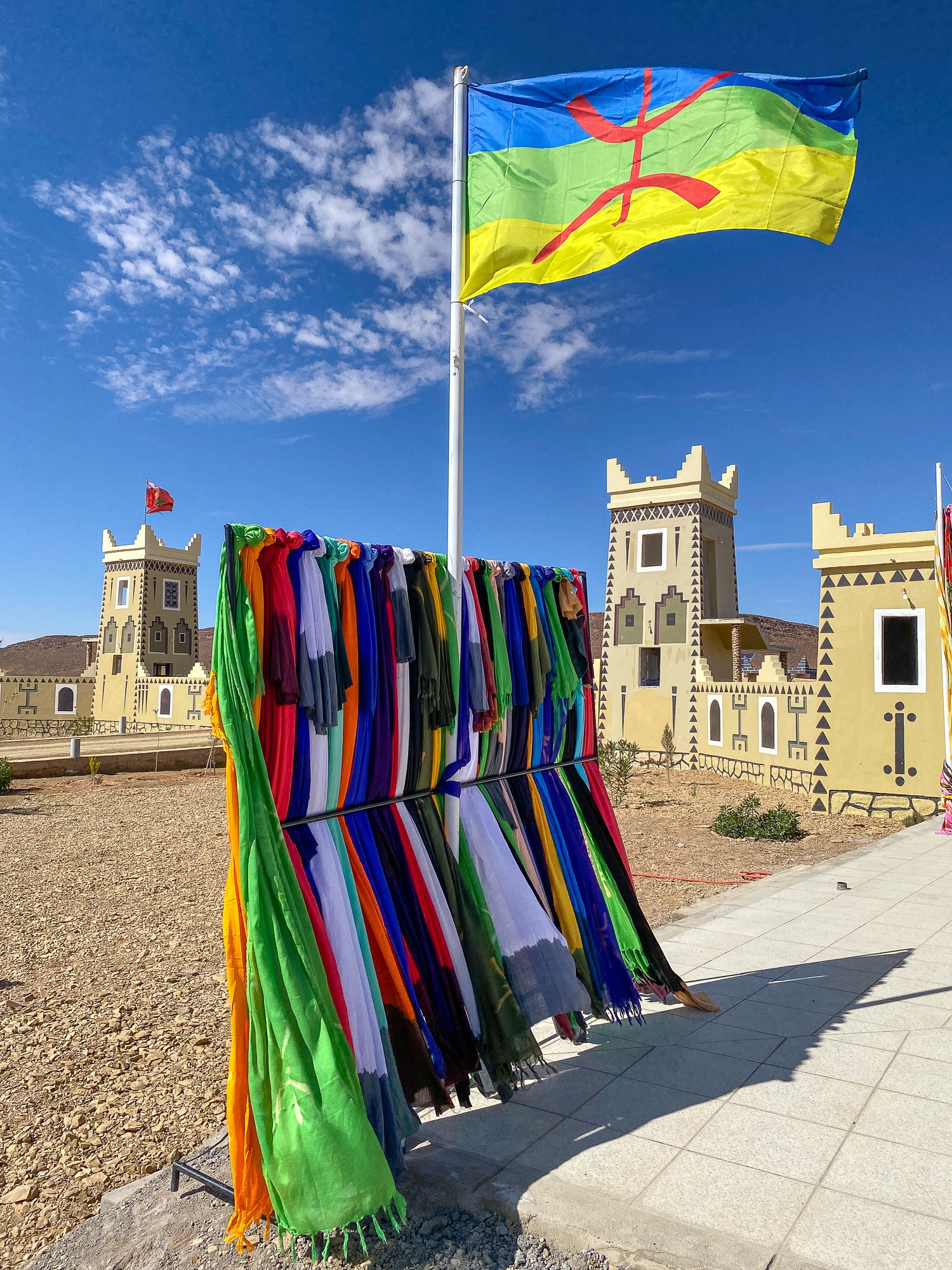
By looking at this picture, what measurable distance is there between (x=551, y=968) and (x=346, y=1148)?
54.3 inches

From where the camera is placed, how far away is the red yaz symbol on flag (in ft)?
12.6

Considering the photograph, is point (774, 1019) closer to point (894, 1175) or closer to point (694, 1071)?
point (694, 1071)

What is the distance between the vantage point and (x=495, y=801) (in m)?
4.05

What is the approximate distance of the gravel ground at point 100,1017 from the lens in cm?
373

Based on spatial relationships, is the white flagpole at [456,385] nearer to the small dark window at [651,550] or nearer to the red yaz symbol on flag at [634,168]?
the red yaz symbol on flag at [634,168]

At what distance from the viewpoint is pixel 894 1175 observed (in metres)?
3.07

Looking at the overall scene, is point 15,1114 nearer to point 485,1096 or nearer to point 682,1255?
point 485,1096

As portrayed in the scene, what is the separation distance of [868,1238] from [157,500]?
3817 cm

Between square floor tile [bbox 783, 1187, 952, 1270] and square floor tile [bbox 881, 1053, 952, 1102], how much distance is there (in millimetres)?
1051

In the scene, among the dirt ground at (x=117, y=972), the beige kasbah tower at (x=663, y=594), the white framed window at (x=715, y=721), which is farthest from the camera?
the beige kasbah tower at (x=663, y=594)

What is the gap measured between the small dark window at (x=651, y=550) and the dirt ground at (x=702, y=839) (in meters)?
6.60

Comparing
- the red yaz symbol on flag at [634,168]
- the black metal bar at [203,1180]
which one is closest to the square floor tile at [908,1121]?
the black metal bar at [203,1180]

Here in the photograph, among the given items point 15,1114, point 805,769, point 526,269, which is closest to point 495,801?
point 526,269

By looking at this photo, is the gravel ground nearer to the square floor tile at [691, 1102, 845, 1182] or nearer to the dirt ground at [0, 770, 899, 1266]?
the dirt ground at [0, 770, 899, 1266]
